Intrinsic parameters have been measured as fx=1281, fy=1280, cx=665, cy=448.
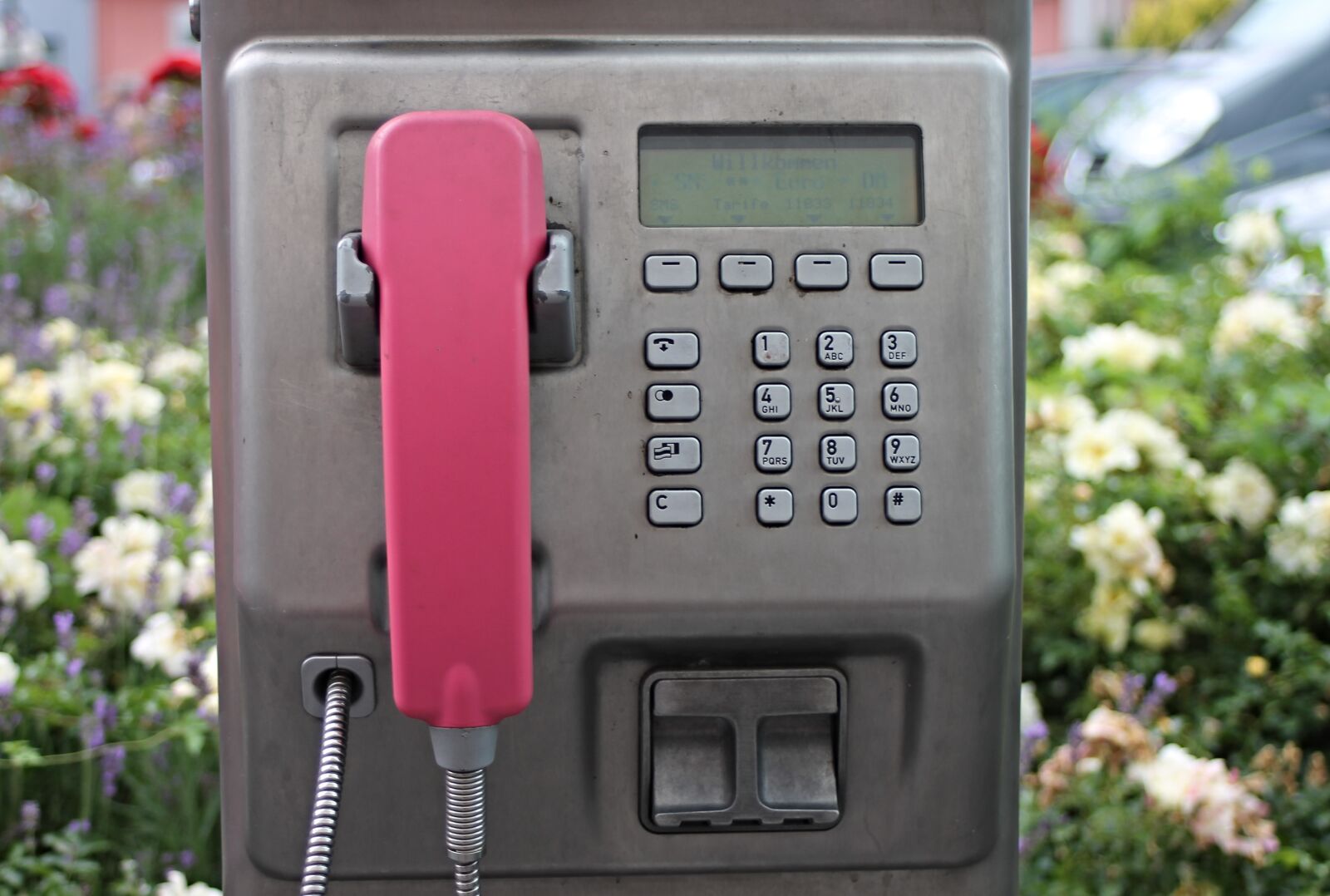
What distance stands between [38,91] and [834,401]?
10.2 ft

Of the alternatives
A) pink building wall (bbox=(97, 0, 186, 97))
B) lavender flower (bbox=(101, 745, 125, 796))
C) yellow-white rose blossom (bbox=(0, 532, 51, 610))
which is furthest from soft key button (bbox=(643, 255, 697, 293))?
pink building wall (bbox=(97, 0, 186, 97))

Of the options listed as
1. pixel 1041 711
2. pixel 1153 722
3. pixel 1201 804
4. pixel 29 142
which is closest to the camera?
pixel 1201 804

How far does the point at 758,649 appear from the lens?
68 cm

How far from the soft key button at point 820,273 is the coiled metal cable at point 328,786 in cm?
31

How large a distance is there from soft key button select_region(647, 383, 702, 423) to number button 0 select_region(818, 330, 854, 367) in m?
0.07

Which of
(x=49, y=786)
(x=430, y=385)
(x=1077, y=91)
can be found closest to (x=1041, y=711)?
(x=49, y=786)

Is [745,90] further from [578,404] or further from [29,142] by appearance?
[29,142]

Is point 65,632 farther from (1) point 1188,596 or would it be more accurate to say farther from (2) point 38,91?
(2) point 38,91

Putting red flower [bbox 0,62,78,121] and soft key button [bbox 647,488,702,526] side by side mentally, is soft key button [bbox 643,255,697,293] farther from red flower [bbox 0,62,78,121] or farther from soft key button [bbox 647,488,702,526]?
red flower [bbox 0,62,78,121]

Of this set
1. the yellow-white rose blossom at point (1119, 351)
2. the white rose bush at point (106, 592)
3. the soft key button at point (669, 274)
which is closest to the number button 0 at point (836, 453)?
the soft key button at point (669, 274)

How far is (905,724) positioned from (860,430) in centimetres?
16

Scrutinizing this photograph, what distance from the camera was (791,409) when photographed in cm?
66

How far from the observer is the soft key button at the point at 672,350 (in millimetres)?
660

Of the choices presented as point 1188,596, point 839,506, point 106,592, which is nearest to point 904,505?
point 839,506
